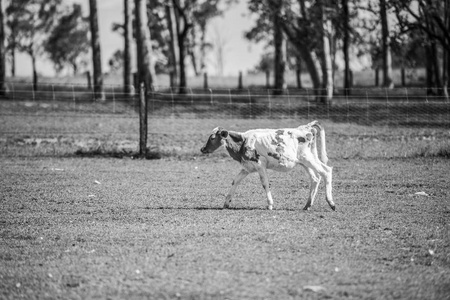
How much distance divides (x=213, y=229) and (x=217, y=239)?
639 millimetres

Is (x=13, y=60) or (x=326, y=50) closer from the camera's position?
(x=326, y=50)

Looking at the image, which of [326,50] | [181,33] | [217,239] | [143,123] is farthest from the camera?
[181,33]

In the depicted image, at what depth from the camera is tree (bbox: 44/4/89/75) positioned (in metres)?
74.3

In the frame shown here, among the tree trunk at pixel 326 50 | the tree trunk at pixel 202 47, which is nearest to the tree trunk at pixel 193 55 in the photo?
the tree trunk at pixel 202 47

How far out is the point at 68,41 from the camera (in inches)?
3275

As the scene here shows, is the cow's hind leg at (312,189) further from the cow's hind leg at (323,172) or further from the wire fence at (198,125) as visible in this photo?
the wire fence at (198,125)

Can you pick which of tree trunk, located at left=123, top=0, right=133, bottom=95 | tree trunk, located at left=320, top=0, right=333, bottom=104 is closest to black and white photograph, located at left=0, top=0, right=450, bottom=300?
tree trunk, located at left=320, top=0, right=333, bottom=104

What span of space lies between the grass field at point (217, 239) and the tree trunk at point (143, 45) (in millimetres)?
19196

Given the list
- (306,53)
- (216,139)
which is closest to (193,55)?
(306,53)

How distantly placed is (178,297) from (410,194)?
7344 millimetres

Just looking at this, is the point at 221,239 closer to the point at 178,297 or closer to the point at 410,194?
the point at 178,297

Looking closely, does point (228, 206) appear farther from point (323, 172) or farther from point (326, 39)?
point (326, 39)

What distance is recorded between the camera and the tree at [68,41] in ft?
244

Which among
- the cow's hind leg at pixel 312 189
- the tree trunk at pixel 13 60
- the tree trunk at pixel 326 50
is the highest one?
the tree trunk at pixel 13 60
